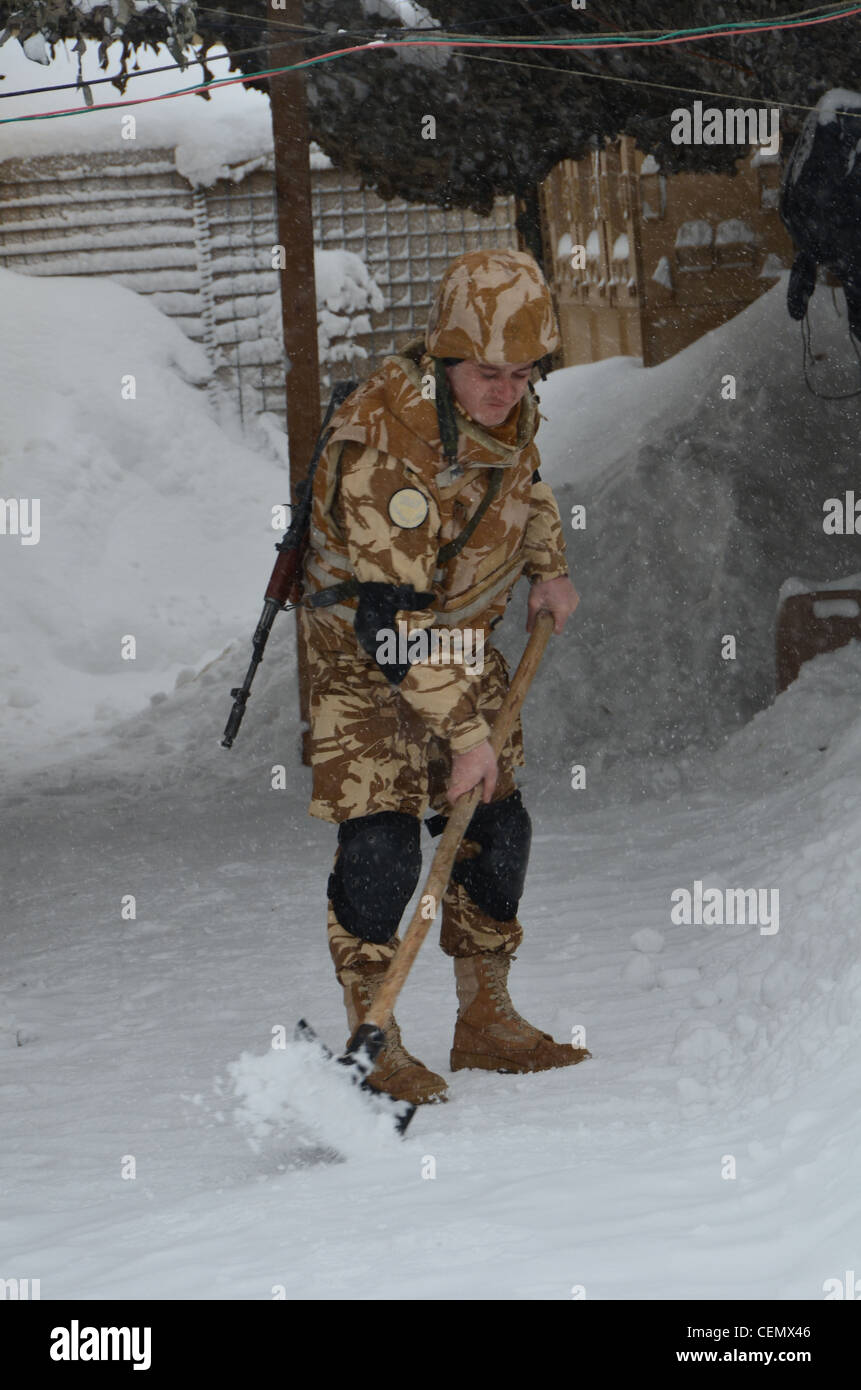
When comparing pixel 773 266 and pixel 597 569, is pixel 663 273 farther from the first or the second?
pixel 597 569

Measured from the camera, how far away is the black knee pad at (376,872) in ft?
9.89

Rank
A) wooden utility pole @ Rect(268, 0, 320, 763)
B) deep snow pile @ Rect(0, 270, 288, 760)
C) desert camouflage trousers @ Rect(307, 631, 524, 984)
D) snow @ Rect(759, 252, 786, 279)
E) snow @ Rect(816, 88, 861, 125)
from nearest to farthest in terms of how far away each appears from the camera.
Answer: desert camouflage trousers @ Rect(307, 631, 524, 984)
snow @ Rect(816, 88, 861, 125)
wooden utility pole @ Rect(268, 0, 320, 763)
snow @ Rect(759, 252, 786, 279)
deep snow pile @ Rect(0, 270, 288, 760)

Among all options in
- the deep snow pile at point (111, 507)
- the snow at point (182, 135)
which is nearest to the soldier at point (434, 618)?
the deep snow pile at point (111, 507)

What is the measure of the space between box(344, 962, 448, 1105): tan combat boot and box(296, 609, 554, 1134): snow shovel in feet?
0.24

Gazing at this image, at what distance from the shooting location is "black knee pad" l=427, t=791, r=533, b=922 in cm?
322

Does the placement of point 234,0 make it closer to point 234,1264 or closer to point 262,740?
point 262,740

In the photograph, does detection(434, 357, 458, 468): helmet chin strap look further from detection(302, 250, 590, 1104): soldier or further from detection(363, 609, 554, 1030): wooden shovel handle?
detection(363, 609, 554, 1030): wooden shovel handle

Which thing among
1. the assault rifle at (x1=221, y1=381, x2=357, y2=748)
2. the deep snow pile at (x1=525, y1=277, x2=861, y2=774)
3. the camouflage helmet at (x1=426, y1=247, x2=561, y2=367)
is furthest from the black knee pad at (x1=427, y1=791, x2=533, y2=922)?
the deep snow pile at (x1=525, y1=277, x2=861, y2=774)

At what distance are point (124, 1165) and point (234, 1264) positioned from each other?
822 mm

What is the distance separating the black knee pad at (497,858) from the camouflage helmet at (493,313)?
936mm

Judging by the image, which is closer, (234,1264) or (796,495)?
(234,1264)

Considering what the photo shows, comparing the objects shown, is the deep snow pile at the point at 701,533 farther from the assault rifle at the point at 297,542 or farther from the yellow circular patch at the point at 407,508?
the yellow circular patch at the point at 407,508

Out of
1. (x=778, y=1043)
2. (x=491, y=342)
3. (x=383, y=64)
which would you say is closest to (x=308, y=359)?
(x=383, y=64)

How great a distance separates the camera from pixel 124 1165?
9.97ft
